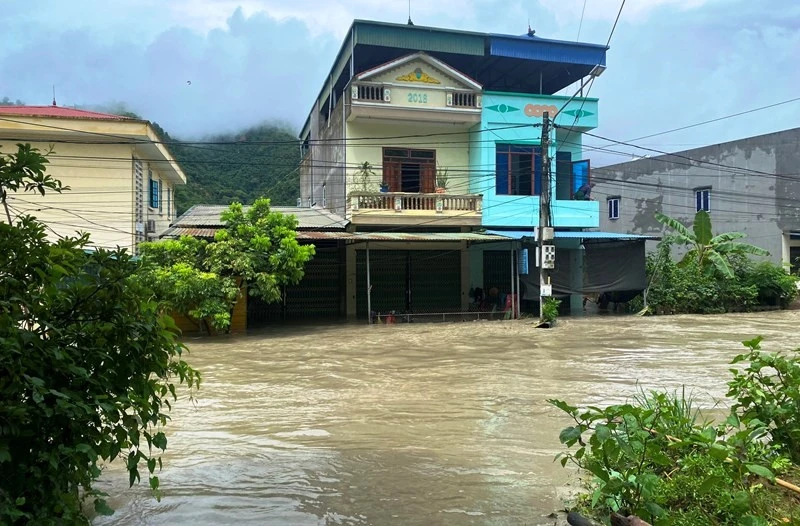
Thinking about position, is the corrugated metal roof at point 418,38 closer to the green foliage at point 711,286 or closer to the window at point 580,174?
the window at point 580,174

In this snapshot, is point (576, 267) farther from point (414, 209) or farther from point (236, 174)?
point (236, 174)

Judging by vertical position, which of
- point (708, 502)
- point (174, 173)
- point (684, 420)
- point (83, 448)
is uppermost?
point (174, 173)

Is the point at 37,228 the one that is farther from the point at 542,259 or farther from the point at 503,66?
the point at 503,66

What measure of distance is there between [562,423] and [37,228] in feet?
17.8

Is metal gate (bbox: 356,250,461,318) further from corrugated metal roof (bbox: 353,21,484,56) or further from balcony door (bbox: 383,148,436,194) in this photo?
corrugated metal roof (bbox: 353,21,484,56)

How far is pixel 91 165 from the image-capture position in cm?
1634

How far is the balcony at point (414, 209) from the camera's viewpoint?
17.3 metres

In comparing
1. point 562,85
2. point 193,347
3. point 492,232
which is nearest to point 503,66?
point 562,85

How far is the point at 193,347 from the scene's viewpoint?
498 inches

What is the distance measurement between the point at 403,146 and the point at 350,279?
4539 mm

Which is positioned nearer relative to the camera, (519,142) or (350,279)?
(350,279)

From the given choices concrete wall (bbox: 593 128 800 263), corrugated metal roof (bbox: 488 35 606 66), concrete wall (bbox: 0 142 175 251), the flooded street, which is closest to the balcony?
the flooded street

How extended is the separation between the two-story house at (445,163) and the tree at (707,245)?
378 cm

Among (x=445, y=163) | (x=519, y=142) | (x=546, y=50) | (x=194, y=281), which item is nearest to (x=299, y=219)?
(x=445, y=163)
